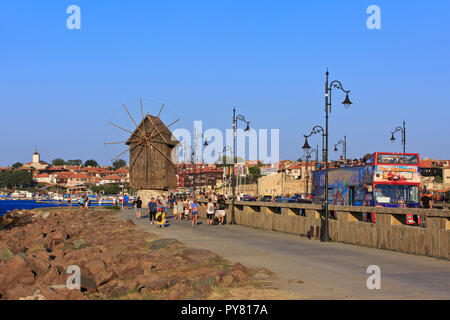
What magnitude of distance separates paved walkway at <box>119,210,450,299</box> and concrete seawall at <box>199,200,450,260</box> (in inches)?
18.4

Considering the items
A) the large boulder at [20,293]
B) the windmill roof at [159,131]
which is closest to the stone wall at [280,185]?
the windmill roof at [159,131]

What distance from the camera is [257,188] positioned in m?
140

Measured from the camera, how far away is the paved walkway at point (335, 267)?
34.2ft

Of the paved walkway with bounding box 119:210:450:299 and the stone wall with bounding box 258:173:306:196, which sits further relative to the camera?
the stone wall with bounding box 258:173:306:196

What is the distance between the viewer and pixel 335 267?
1421 centimetres

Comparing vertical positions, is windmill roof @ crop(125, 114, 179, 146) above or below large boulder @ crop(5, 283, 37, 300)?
above

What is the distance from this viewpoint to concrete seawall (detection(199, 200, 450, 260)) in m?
16.1

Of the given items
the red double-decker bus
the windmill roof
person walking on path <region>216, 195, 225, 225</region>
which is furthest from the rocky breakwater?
the windmill roof

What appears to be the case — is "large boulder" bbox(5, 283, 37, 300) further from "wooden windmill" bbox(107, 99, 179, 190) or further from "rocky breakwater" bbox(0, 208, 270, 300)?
"wooden windmill" bbox(107, 99, 179, 190)

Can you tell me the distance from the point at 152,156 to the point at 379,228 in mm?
43924

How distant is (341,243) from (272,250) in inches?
162

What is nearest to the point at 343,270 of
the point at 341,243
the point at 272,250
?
the point at 272,250

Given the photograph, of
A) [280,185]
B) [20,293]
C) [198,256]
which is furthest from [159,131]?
[280,185]
